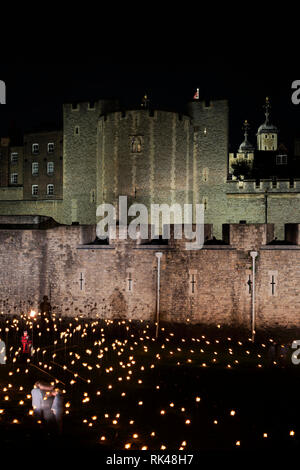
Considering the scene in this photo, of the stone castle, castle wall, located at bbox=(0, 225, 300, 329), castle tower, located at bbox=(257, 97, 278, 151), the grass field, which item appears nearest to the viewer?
the grass field


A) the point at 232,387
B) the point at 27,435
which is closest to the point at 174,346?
the point at 232,387

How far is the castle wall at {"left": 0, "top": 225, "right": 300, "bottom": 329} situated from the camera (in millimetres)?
19250

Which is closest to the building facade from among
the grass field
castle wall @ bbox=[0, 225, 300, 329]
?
castle wall @ bbox=[0, 225, 300, 329]

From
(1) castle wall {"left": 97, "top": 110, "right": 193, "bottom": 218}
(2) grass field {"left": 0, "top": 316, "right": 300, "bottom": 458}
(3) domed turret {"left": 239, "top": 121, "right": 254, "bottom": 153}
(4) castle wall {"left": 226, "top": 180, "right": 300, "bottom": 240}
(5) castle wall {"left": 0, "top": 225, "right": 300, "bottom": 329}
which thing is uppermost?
(3) domed turret {"left": 239, "top": 121, "right": 254, "bottom": 153}

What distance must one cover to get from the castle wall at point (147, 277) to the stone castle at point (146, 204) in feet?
0.12

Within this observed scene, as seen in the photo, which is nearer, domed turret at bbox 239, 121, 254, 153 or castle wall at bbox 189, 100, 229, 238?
castle wall at bbox 189, 100, 229, 238

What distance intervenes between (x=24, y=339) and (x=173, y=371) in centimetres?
436

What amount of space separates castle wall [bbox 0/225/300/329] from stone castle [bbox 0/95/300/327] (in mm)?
37

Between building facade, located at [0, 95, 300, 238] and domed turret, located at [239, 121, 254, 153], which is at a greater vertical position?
domed turret, located at [239, 121, 254, 153]

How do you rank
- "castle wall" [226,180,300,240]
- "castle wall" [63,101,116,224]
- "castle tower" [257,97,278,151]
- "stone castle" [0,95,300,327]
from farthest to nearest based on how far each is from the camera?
"castle tower" [257,97,278,151], "castle wall" [63,101,116,224], "castle wall" [226,180,300,240], "stone castle" [0,95,300,327]

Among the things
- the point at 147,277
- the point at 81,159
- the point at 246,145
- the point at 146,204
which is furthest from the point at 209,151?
the point at 246,145

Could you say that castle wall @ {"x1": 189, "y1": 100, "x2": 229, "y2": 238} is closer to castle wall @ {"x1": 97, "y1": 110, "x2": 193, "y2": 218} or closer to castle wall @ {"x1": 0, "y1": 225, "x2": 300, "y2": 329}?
castle wall @ {"x1": 97, "y1": 110, "x2": 193, "y2": 218}

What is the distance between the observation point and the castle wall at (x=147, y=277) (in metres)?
19.2

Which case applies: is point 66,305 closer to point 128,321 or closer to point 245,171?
point 128,321
